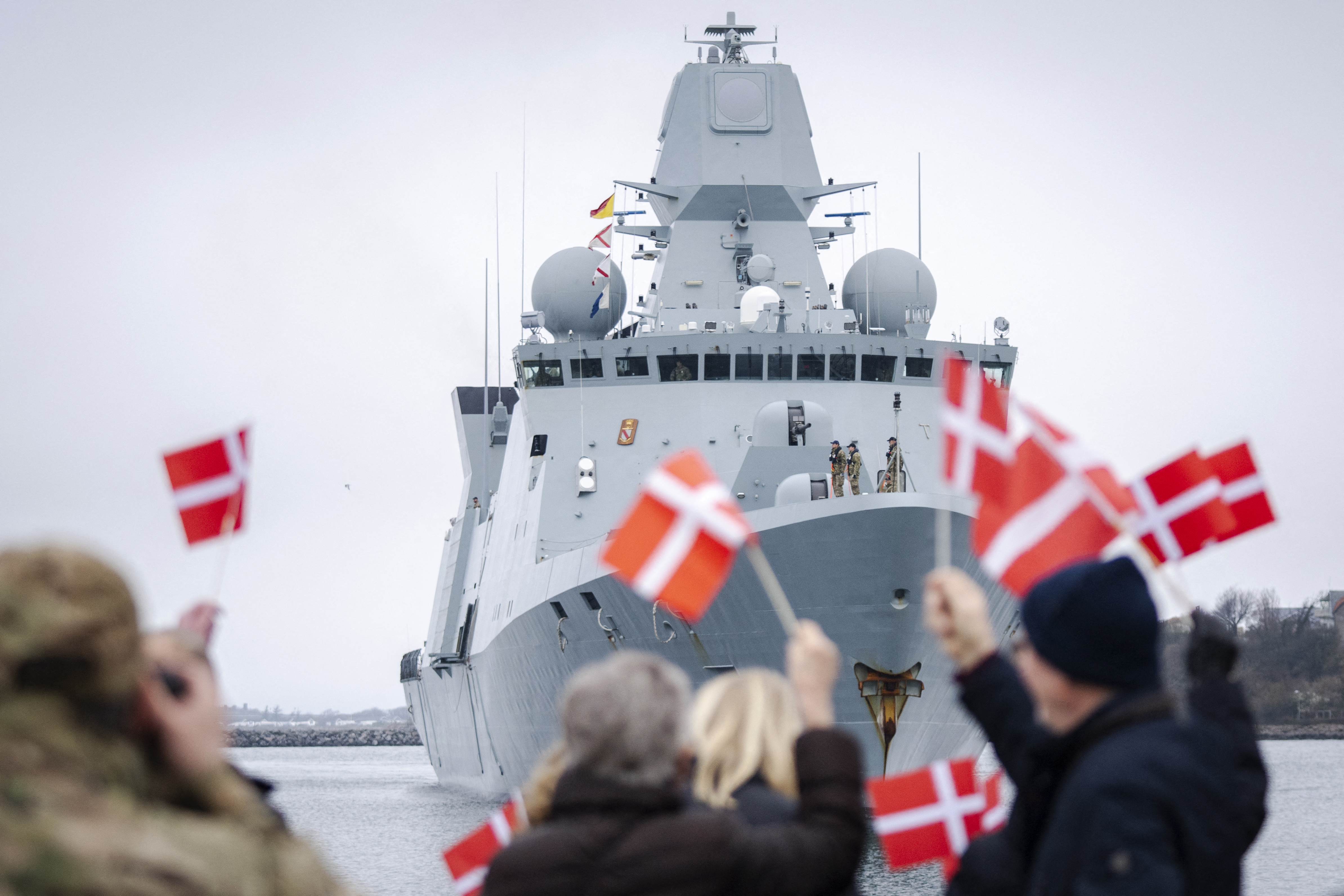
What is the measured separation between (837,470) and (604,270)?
6.59m

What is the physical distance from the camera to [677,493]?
3957mm

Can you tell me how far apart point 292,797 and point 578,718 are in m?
40.3

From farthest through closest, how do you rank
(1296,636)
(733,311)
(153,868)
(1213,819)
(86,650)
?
(1296,636) < (733,311) < (1213,819) < (86,650) < (153,868)

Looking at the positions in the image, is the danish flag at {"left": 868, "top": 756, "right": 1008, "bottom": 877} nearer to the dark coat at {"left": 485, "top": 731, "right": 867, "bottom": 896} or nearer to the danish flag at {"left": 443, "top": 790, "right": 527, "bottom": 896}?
Answer: the danish flag at {"left": 443, "top": 790, "right": 527, "bottom": 896}

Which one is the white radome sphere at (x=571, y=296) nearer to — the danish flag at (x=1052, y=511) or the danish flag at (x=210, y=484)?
the danish flag at (x=210, y=484)

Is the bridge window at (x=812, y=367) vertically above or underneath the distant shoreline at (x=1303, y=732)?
above

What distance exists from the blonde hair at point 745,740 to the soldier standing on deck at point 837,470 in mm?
13312

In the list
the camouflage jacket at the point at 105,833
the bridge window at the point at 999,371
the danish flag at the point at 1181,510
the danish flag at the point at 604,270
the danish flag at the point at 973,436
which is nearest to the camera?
the camouflage jacket at the point at 105,833

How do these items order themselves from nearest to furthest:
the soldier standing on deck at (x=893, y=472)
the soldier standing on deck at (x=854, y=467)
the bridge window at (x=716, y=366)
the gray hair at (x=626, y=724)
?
the gray hair at (x=626, y=724) → the soldier standing on deck at (x=893, y=472) → the soldier standing on deck at (x=854, y=467) → the bridge window at (x=716, y=366)

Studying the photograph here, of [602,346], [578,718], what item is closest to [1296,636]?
[602,346]

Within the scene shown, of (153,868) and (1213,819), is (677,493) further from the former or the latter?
(153,868)

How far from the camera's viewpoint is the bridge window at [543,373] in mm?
20859

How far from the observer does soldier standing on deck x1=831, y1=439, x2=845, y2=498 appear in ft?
54.1

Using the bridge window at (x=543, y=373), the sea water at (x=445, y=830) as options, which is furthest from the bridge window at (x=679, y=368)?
the sea water at (x=445, y=830)
